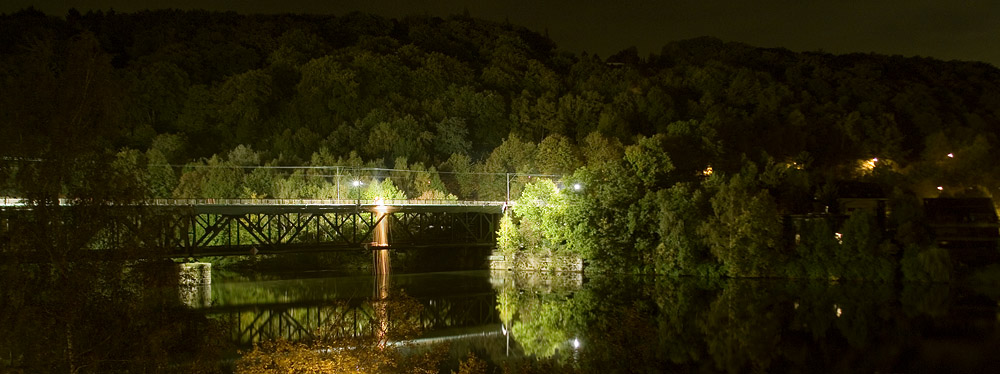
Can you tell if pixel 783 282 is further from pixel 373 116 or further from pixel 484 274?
pixel 373 116

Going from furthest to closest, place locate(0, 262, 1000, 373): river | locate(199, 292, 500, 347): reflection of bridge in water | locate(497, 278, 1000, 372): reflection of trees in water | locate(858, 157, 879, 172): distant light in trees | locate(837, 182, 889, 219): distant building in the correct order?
locate(858, 157, 879, 172): distant light in trees, locate(837, 182, 889, 219): distant building, locate(199, 292, 500, 347): reflection of bridge in water, locate(497, 278, 1000, 372): reflection of trees in water, locate(0, 262, 1000, 373): river

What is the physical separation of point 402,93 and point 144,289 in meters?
93.2

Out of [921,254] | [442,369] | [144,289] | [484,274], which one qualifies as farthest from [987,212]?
[144,289]

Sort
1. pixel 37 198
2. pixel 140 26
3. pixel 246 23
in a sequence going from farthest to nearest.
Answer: pixel 246 23, pixel 140 26, pixel 37 198

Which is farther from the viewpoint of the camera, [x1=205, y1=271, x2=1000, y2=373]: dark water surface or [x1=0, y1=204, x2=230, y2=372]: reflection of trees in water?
[x1=205, y1=271, x2=1000, y2=373]: dark water surface

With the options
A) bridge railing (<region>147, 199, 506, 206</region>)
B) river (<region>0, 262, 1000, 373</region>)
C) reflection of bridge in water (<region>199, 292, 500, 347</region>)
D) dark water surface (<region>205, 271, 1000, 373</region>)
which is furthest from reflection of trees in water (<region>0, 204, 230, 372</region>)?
bridge railing (<region>147, 199, 506, 206</region>)

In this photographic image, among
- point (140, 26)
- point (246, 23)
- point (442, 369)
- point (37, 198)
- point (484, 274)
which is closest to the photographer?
point (37, 198)

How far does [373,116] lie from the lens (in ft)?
308

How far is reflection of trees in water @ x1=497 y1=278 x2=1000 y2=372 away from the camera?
3091 centimetres

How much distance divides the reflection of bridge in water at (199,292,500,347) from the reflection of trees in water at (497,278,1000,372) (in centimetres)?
173

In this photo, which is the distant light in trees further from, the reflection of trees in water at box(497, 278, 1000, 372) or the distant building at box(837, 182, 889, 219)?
the reflection of trees in water at box(497, 278, 1000, 372)

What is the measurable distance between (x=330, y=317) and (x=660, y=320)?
15.2 metres

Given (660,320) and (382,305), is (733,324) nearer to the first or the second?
(660,320)

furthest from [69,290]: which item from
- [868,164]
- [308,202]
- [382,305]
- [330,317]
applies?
[868,164]
